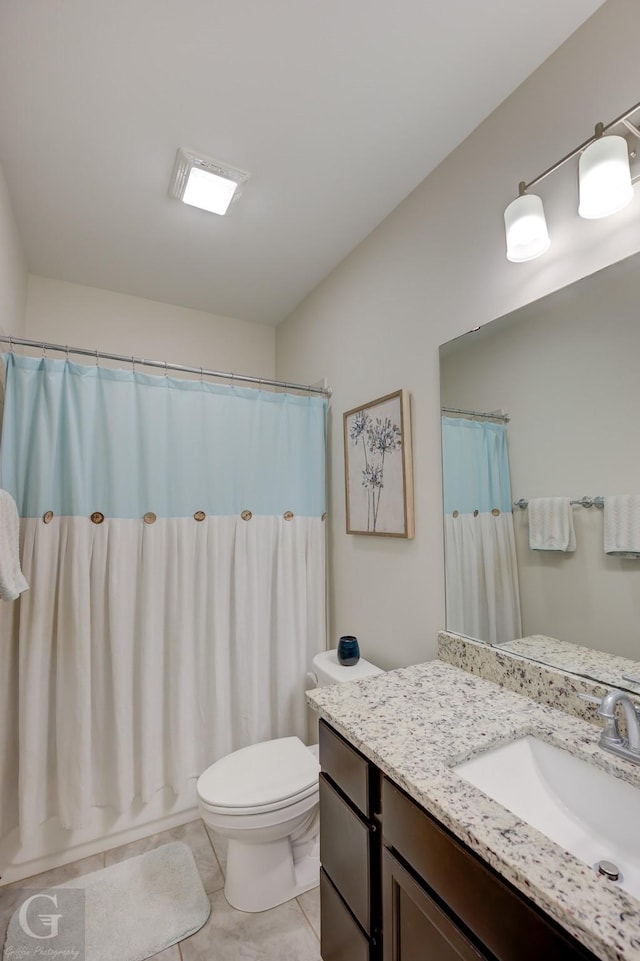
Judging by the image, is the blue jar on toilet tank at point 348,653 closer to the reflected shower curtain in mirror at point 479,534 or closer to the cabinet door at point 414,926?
the reflected shower curtain in mirror at point 479,534

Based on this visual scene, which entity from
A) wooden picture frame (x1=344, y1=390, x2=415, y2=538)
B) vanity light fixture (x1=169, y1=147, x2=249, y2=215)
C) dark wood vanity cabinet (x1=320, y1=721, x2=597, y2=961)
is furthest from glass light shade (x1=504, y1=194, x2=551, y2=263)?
dark wood vanity cabinet (x1=320, y1=721, x2=597, y2=961)

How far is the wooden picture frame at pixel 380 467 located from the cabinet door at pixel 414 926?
0.98 metres

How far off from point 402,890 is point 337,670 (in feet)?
2.94

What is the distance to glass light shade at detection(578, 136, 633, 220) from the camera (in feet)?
2.94

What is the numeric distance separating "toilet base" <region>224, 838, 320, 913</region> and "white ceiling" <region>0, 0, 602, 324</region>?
7.90 feet

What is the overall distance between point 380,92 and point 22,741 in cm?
251

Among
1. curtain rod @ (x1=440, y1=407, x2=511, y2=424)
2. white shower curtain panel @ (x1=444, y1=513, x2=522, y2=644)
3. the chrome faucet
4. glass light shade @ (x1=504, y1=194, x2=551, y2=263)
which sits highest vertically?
glass light shade @ (x1=504, y1=194, x2=551, y2=263)

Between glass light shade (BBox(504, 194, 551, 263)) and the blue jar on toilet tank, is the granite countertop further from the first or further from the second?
glass light shade (BBox(504, 194, 551, 263))

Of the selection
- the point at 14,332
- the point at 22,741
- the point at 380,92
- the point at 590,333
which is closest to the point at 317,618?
the point at 22,741

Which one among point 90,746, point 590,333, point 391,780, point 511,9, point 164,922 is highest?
point 511,9

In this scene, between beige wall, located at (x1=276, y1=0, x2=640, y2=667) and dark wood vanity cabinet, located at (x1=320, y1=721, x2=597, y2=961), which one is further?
beige wall, located at (x1=276, y1=0, x2=640, y2=667)

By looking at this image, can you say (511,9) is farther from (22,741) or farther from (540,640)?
(22,741)

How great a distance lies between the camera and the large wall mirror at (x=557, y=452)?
963 millimetres

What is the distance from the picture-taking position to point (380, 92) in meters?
1.24
